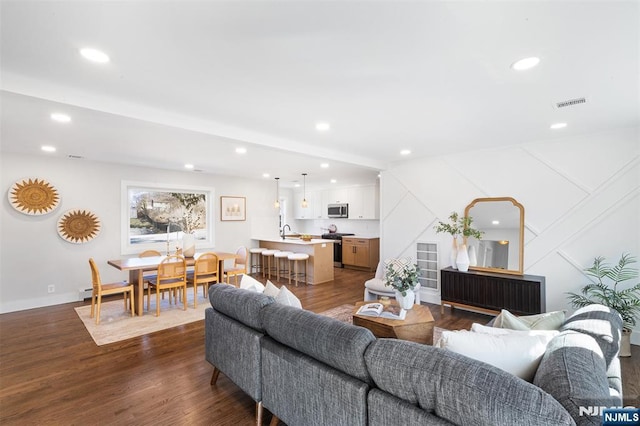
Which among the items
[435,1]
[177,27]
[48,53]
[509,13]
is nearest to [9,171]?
[48,53]

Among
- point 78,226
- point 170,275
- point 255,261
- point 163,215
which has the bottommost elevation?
point 255,261

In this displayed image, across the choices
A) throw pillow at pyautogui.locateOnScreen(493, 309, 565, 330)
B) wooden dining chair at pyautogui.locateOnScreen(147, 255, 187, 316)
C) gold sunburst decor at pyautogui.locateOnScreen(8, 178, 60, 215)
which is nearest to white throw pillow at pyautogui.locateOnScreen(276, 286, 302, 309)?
throw pillow at pyautogui.locateOnScreen(493, 309, 565, 330)

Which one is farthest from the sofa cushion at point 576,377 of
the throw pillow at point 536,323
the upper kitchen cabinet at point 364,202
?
the upper kitchen cabinet at point 364,202

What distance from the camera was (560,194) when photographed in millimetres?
3887

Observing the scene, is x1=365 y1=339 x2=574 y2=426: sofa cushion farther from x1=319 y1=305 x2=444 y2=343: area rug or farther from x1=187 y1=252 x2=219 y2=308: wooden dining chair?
x1=187 y1=252 x2=219 y2=308: wooden dining chair

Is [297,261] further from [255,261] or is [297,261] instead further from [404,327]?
[404,327]

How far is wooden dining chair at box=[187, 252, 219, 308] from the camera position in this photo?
4789 millimetres

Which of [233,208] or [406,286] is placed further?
[233,208]

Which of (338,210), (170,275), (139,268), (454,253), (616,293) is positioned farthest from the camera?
(338,210)

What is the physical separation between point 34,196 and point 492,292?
7.21 metres

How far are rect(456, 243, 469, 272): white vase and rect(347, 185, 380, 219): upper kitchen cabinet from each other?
3.89 meters

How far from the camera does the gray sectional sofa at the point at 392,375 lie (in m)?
1.03

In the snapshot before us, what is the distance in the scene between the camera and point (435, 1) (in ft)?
4.73

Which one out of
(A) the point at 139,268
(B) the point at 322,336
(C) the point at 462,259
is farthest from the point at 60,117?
(C) the point at 462,259
